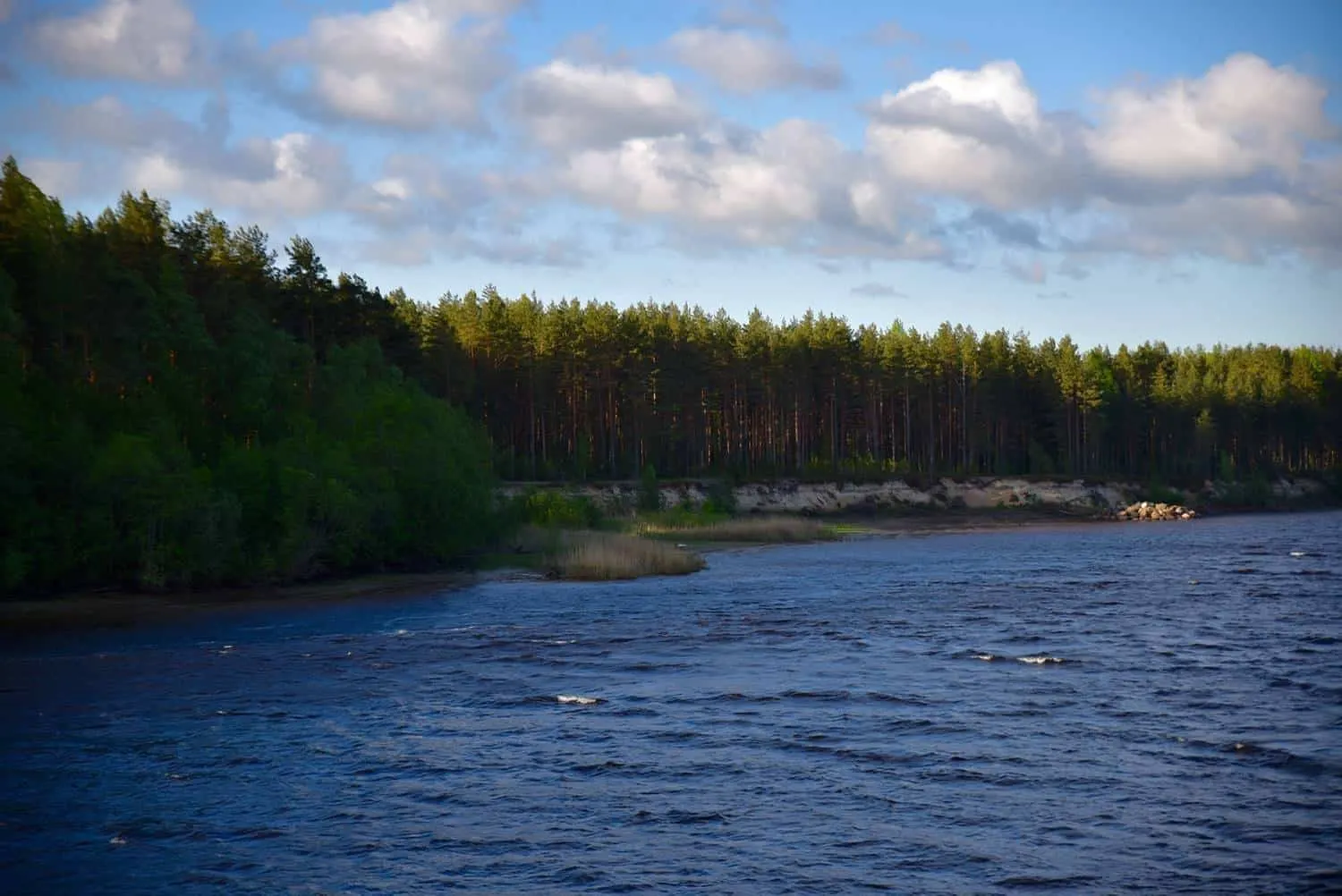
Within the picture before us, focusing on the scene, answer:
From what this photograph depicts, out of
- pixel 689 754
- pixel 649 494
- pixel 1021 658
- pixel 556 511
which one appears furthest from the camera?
pixel 649 494

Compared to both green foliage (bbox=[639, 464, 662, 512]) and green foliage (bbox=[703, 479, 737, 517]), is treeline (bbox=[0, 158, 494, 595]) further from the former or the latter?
green foliage (bbox=[703, 479, 737, 517])

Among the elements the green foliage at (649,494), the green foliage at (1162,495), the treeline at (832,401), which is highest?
the treeline at (832,401)

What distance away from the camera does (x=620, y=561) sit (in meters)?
54.1

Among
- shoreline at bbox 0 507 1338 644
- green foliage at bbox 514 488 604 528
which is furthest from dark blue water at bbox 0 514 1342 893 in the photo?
green foliage at bbox 514 488 604 528

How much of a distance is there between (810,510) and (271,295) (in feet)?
175

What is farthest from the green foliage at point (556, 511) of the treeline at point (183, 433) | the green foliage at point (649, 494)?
the green foliage at point (649, 494)

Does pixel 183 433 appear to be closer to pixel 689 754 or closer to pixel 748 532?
pixel 689 754

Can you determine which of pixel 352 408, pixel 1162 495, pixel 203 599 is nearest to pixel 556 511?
pixel 352 408

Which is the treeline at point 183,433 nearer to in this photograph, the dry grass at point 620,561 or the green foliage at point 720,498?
the dry grass at point 620,561

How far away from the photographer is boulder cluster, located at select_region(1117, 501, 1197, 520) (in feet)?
351

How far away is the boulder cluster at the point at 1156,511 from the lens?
351ft

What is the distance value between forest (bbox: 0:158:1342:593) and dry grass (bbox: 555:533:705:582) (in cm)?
647

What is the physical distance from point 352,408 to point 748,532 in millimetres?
31760

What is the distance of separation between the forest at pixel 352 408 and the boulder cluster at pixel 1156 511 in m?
18.7
